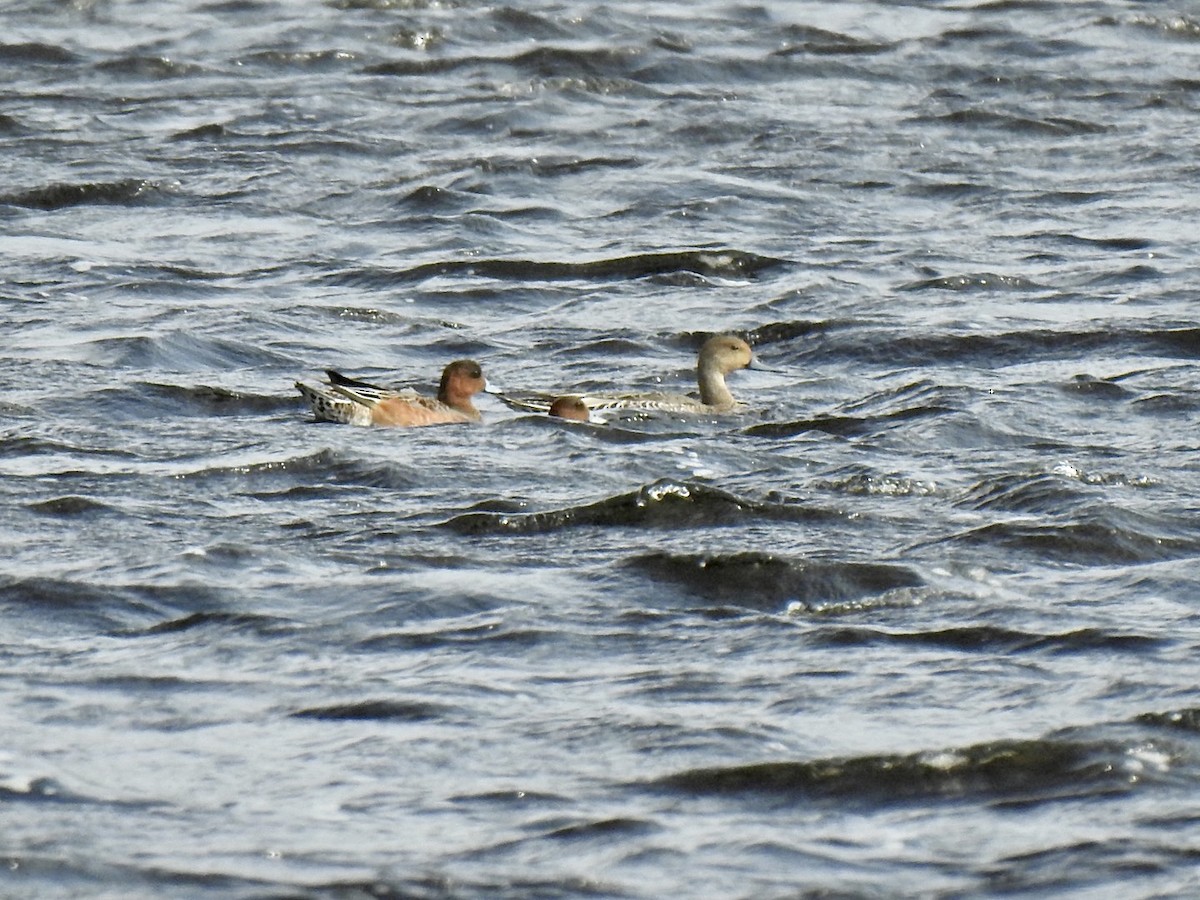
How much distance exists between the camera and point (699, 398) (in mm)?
12453

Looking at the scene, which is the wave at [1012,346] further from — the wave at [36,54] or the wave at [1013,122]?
the wave at [36,54]

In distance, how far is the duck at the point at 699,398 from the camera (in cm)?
1198

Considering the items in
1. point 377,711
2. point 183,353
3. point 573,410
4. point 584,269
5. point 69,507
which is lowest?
point 584,269

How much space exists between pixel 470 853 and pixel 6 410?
5.90 metres

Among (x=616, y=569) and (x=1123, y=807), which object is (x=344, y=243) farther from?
(x=1123, y=807)

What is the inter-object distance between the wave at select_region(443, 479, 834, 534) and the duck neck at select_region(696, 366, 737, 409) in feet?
7.72

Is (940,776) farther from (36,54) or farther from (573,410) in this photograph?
(36,54)

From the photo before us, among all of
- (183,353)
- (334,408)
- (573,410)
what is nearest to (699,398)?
(573,410)

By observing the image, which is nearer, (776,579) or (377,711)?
(377,711)

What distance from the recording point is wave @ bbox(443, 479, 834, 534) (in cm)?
932

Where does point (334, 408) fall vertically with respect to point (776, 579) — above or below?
below

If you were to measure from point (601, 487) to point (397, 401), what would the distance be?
1.97 meters

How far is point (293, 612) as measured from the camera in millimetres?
7977

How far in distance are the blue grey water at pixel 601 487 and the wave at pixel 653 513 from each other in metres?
0.03
